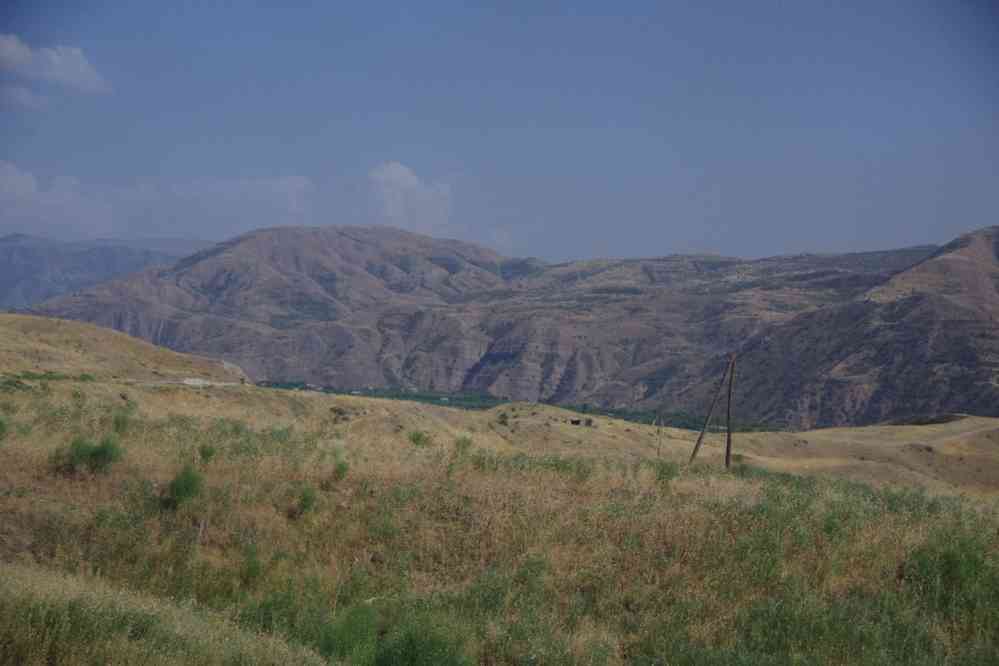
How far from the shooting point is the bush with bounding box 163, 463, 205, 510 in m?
12.2

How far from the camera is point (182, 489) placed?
1230 centimetres

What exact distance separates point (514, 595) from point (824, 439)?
65.9 m

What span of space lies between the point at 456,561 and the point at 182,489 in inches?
173

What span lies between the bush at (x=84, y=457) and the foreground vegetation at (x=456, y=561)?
4 cm

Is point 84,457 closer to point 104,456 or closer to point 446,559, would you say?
point 104,456

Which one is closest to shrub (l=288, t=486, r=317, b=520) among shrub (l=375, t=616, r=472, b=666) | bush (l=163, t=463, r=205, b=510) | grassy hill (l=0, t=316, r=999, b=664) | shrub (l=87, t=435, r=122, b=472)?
grassy hill (l=0, t=316, r=999, b=664)

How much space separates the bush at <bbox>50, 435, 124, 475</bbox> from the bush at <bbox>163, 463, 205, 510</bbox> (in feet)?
4.64

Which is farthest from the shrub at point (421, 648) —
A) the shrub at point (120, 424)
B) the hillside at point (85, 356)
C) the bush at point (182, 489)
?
the hillside at point (85, 356)

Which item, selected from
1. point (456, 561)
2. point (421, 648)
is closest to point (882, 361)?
point (456, 561)

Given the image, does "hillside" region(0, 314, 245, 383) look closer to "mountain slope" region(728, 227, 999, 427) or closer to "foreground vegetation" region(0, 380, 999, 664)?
"foreground vegetation" region(0, 380, 999, 664)

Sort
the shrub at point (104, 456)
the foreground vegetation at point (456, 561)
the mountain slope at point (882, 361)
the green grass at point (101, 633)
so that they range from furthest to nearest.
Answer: the mountain slope at point (882, 361) < the shrub at point (104, 456) < the foreground vegetation at point (456, 561) < the green grass at point (101, 633)

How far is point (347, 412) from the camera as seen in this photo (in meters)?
41.2

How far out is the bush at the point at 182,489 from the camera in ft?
40.1

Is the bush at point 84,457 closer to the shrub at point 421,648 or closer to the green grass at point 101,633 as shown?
the green grass at point 101,633
